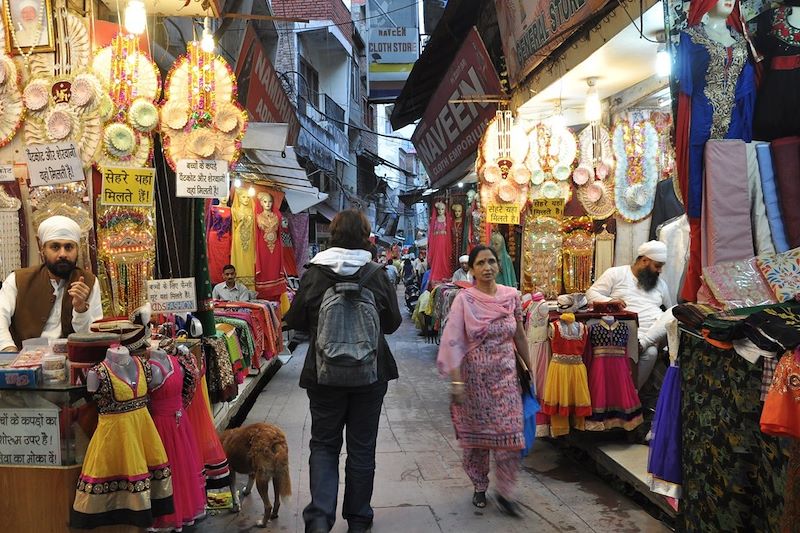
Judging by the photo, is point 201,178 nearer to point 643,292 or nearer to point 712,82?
point 712,82

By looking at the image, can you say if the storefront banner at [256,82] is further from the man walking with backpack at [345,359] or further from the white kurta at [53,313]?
the man walking with backpack at [345,359]

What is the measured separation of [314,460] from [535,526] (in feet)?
4.86

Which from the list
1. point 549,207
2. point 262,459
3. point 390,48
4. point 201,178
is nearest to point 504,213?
point 549,207

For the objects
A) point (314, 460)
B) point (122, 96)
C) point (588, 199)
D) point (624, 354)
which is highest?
point (122, 96)

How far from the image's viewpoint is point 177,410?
314 centimetres

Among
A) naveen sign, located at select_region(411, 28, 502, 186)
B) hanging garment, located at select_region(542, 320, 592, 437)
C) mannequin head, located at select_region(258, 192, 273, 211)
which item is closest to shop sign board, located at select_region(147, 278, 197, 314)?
hanging garment, located at select_region(542, 320, 592, 437)

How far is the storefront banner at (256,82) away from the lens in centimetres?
828

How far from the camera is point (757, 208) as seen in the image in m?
3.09

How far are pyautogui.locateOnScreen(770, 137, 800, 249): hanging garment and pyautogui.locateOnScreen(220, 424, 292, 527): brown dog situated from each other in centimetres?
314

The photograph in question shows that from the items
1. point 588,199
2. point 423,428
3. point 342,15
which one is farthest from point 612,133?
point 342,15

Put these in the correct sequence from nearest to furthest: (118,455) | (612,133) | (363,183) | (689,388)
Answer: (118,455), (689,388), (612,133), (363,183)

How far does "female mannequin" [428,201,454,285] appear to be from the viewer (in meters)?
12.1

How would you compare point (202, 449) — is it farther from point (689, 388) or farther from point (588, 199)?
point (588, 199)

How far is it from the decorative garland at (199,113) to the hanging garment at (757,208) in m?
3.18
